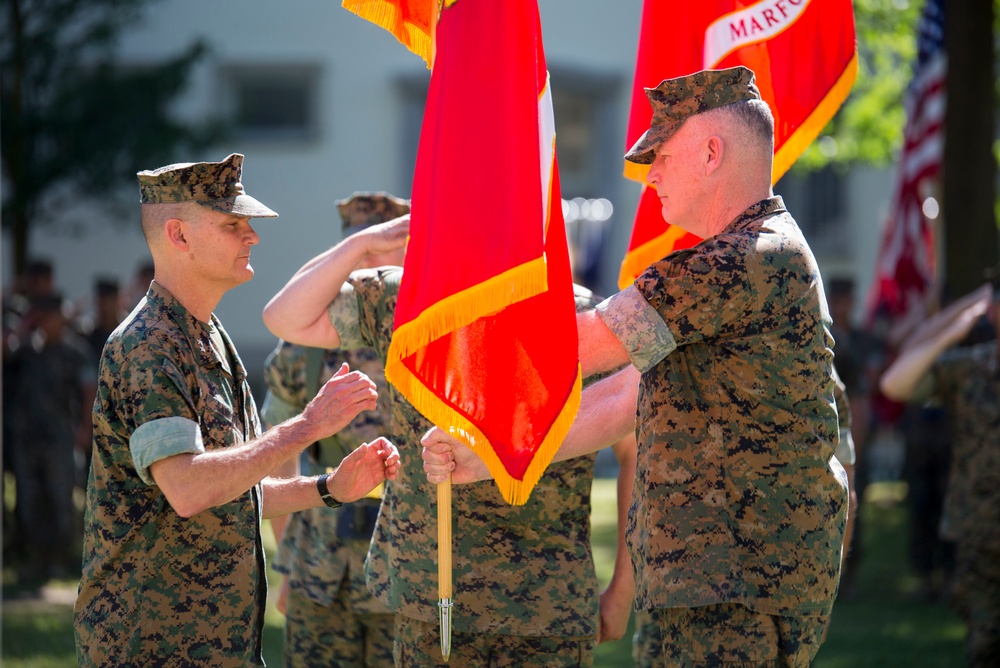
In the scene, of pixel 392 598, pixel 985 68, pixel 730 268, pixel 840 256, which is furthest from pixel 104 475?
pixel 840 256

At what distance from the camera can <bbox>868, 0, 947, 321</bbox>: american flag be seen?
459 inches

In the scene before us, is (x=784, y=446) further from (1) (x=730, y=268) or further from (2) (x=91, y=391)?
(2) (x=91, y=391)

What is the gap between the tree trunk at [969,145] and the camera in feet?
36.5

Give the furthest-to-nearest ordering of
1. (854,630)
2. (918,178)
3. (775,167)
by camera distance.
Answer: (918,178), (854,630), (775,167)

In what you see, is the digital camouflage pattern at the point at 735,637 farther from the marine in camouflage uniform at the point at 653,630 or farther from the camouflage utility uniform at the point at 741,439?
the marine in camouflage uniform at the point at 653,630

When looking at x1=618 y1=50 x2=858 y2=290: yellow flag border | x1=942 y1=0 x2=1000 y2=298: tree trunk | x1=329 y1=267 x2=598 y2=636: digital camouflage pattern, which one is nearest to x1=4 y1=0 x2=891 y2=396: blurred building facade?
x1=942 y1=0 x2=1000 y2=298: tree trunk

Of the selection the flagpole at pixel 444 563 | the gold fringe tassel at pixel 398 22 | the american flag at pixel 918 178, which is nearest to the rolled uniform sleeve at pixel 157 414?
the flagpole at pixel 444 563

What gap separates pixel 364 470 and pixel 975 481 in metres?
4.37

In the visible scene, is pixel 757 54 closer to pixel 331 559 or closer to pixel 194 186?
→ pixel 194 186

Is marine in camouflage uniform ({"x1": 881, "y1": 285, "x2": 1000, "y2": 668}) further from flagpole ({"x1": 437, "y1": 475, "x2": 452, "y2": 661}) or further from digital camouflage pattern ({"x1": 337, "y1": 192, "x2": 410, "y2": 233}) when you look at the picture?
flagpole ({"x1": 437, "y1": 475, "x2": 452, "y2": 661})

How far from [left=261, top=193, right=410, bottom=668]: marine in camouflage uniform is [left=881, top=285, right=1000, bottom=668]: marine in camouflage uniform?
325 cm


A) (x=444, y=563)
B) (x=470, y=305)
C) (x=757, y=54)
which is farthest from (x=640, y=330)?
(x=757, y=54)

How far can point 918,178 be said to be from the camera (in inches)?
468

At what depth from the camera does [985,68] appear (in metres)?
11.4
